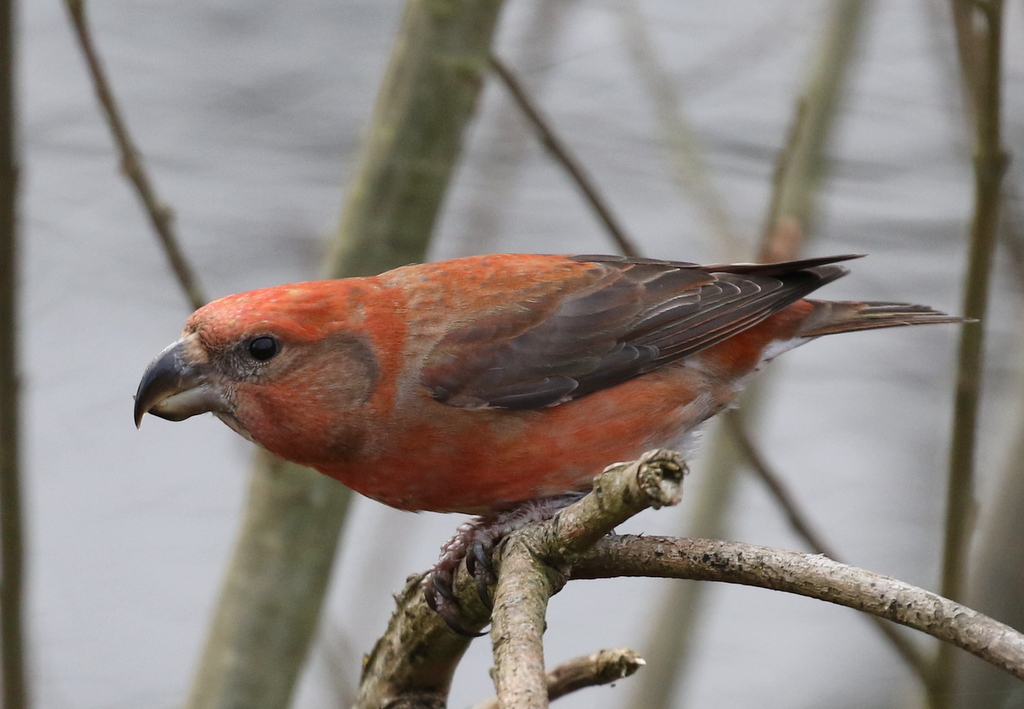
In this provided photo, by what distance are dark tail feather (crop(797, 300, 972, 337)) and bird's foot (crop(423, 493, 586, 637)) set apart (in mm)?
1219

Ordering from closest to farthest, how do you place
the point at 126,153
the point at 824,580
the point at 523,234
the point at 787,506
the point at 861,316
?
the point at 824,580, the point at 126,153, the point at 787,506, the point at 861,316, the point at 523,234

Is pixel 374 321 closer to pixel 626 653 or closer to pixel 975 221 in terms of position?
pixel 626 653

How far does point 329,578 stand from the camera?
13.4 ft

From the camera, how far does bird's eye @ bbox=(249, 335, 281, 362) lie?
11.4ft

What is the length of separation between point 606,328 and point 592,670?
1.33m

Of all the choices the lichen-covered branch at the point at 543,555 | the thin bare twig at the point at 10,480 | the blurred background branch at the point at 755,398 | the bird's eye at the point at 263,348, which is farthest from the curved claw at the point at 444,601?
the blurred background branch at the point at 755,398

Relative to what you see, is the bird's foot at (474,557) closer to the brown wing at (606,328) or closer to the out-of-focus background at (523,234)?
the brown wing at (606,328)

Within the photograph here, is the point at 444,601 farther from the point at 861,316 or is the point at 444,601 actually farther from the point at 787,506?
the point at 861,316

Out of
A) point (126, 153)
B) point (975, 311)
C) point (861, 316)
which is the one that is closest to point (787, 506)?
point (861, 316)

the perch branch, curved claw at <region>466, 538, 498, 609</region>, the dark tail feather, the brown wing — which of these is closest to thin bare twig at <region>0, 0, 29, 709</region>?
the brown wing

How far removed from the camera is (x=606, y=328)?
159 inches

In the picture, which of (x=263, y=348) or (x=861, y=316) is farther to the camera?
(x=861, y=316)

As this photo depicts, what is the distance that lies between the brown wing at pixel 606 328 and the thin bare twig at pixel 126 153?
0.87 meters

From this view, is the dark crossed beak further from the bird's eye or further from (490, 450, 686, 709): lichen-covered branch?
(490, 450, 686, 709): lichen-covered branch
